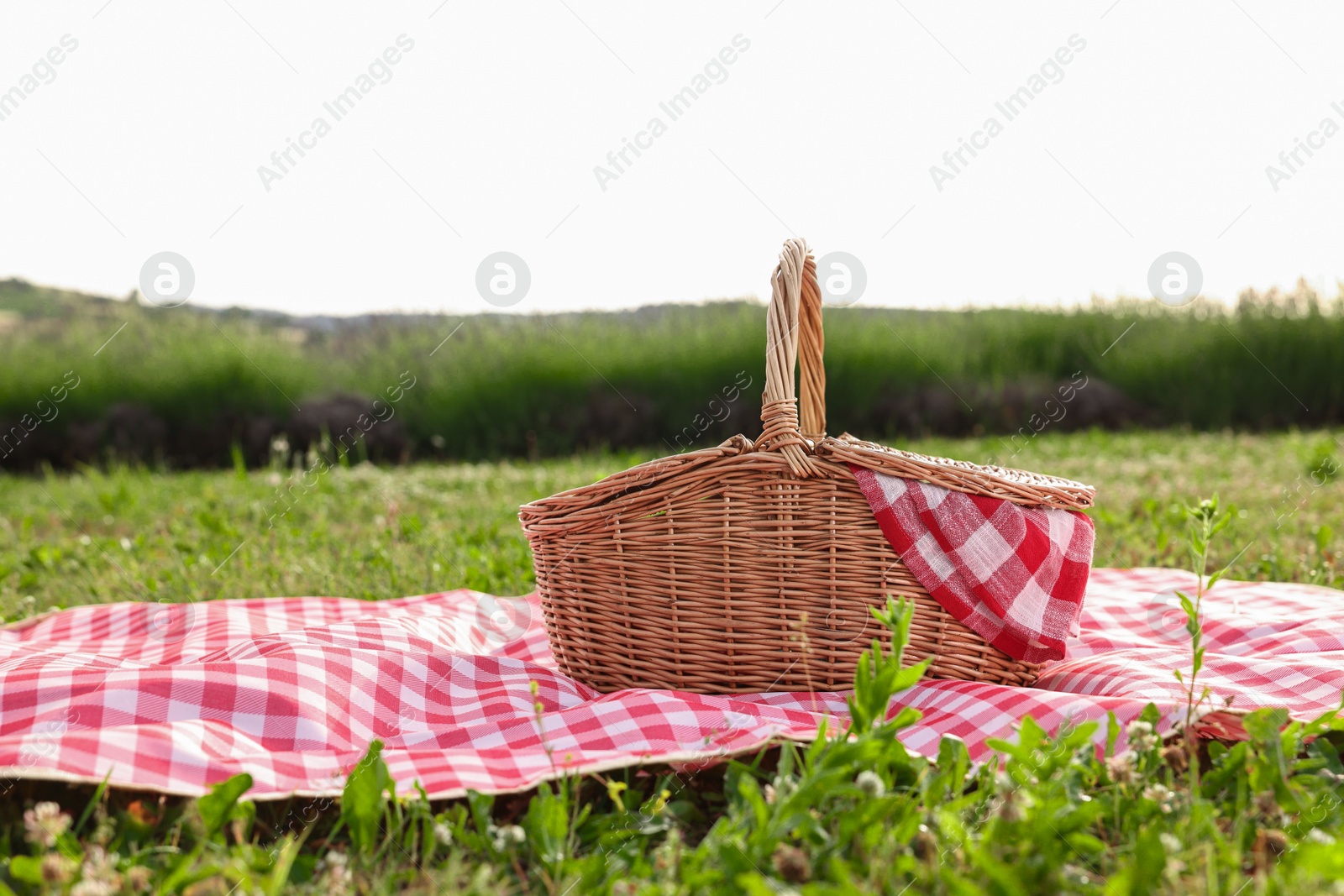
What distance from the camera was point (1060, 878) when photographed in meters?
0.85

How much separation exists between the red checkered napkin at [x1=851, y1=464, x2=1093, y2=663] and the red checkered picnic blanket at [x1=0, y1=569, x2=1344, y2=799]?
0.10 metres

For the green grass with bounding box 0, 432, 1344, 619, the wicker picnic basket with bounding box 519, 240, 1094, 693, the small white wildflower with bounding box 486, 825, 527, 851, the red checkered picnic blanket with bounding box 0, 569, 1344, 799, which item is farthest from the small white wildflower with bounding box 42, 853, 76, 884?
the green grass with bounding box 0, 432, 1344, 619

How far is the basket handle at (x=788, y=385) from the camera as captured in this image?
142 centimetres

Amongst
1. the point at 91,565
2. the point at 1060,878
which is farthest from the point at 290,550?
the point at 1060,878

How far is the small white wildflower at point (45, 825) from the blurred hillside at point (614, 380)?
5.23m

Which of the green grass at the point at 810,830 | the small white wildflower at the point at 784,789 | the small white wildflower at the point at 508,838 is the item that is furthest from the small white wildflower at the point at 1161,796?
the small white wildflower at the point at 508,838

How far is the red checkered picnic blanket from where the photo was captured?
3.75 feet

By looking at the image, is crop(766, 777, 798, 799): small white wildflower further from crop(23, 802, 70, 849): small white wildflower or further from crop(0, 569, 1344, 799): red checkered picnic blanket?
crop(23, 802, 70, 849): small white wildflower

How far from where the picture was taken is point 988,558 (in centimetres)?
A: 145

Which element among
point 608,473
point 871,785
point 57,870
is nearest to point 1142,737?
point 871,785

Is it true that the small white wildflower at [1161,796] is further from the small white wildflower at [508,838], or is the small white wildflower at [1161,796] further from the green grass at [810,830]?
the small white wildflower at [508,838]

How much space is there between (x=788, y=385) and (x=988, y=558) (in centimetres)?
40

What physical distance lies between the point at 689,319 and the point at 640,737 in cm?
608

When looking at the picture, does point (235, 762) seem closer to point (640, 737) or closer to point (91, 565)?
point (640, 737)
